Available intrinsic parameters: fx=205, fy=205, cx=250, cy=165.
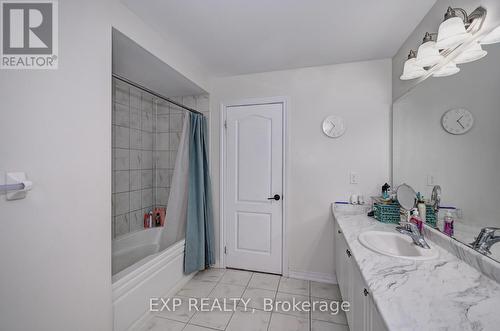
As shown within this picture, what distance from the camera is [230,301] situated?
1.94 metres

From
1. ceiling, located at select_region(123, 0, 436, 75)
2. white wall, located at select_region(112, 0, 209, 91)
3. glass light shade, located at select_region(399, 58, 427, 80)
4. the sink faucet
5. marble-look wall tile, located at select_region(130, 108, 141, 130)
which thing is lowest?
the sink faucet

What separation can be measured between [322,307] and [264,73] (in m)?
2.50

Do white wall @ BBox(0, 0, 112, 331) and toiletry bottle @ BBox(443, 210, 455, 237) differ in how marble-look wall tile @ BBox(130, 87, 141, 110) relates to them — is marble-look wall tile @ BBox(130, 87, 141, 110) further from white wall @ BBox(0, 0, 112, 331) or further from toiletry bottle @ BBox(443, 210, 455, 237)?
toiletry bottle @ BBox(443, 210, 455, 237)

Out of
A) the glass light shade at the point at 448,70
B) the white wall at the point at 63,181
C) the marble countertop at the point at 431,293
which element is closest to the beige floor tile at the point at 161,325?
the white wall at the point at 63,181

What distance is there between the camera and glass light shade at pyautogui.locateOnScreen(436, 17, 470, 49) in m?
1.13

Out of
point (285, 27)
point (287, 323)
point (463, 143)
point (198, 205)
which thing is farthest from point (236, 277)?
point (285, 27)

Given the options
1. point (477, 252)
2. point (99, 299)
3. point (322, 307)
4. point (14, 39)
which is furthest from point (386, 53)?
point (99, 299)

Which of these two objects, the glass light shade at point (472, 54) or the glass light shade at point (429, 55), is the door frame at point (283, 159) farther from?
the glass light shade at point (472, 54)

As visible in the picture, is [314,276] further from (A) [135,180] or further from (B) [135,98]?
(B) [135,98]

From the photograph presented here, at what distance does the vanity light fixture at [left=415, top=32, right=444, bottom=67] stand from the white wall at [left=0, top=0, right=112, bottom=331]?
209 centimetres

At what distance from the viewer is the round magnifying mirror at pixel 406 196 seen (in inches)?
65.9

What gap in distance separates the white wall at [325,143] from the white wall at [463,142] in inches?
15.5

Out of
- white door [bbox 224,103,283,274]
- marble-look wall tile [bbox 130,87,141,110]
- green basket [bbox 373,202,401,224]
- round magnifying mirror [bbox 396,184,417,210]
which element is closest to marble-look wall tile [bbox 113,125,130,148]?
marble-look wall tile [bbox 130,87,141,110]

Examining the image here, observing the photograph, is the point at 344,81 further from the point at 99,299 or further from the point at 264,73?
the point at 99,299
